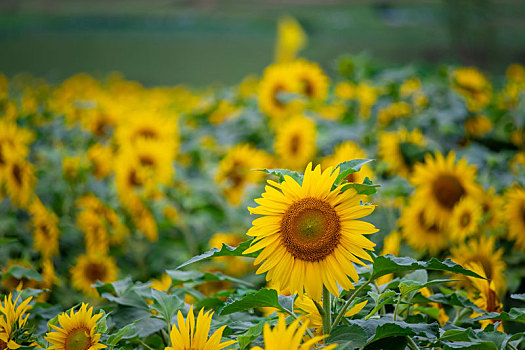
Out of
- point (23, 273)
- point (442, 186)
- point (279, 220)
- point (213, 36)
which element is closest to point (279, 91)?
point (442, 186)

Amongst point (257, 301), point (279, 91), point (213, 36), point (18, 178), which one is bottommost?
point (18, 178)

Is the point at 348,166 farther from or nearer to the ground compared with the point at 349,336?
farther from the ground

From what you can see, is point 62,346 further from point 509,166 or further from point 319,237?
point 509,166

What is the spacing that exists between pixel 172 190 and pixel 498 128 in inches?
42.2

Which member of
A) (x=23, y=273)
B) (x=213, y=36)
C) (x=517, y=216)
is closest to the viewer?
(x=23, y=273)

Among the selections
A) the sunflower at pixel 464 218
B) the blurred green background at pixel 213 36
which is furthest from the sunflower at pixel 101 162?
the blurred green background at pixel 213 36

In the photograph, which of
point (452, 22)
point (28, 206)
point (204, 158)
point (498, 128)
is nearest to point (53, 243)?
point (28, 206)

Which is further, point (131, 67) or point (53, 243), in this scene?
point (131, 67)

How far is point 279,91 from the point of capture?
183cm

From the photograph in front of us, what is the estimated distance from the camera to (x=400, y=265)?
0.56m

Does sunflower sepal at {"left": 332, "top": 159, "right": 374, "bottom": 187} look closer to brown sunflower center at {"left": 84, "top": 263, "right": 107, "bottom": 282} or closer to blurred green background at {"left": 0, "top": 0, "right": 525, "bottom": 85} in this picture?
brown sunflower center at {"left": 84, "top": 263, "right": 107, "bottom": 282}

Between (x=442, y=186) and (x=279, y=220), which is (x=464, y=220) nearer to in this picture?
(x=442, y=186)

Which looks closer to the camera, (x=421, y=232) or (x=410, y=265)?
(x=410, y=265)

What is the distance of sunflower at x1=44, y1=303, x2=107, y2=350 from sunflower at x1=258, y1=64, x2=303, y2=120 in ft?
4.26
